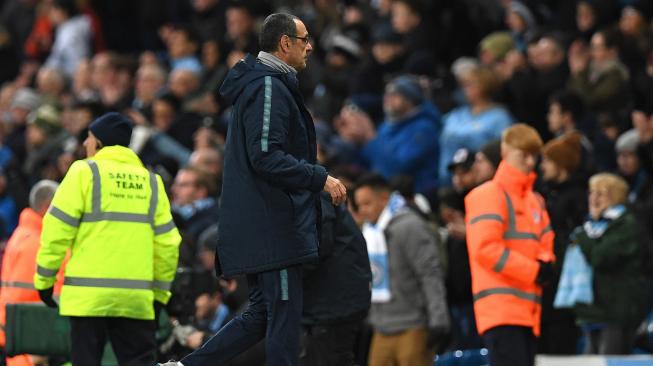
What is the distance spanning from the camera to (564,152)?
42.2 feet

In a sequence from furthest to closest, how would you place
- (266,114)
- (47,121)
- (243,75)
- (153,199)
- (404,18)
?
(47,121)
(404,18)
(153,199)
(243,75)
(266,114)

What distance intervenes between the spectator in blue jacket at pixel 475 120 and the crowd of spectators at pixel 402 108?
0.05 ft

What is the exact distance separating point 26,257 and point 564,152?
4.45m

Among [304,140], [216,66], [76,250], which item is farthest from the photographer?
[216,66]

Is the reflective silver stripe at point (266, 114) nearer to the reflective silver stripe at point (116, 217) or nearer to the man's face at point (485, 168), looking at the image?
the reflective silver stripe at point (116, 217)

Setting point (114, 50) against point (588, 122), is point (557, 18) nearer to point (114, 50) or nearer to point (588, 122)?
point (588, 122)

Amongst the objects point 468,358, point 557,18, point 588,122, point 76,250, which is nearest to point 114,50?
point 557,18

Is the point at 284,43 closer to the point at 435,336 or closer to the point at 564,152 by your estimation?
the point at 435,336

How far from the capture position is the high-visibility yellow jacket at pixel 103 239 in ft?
31.9

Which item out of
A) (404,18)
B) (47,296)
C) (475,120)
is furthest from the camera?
(404,18)

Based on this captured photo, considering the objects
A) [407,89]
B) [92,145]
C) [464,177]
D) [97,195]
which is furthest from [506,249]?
[407,89]

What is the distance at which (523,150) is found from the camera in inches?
408

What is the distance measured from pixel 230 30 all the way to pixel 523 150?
9.24 meters

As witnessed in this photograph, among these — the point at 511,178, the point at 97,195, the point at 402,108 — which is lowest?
the point at 97,195
